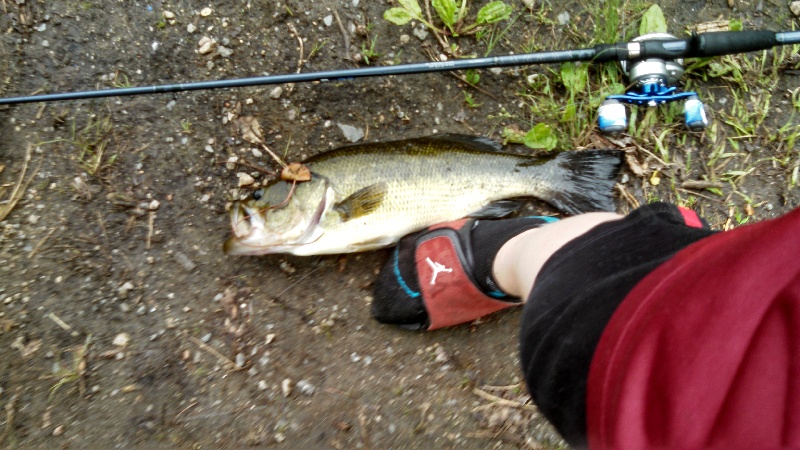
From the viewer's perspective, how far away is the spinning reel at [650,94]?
292 centimetres

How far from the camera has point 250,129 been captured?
3.01m

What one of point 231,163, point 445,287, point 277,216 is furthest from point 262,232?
point 445,287

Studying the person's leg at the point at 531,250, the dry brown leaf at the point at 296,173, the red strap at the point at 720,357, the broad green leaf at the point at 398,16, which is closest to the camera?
the red strap at the point at 720,357

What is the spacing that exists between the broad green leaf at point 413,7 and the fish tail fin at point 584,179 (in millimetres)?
1200

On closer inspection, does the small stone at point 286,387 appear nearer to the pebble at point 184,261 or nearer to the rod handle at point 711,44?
the pebble at point 184,261

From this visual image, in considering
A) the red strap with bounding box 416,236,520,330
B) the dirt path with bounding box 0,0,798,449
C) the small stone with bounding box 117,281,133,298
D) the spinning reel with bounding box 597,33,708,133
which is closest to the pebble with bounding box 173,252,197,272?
the dirt path with bounding box 0,0,798,449

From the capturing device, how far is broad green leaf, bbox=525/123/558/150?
308 cm

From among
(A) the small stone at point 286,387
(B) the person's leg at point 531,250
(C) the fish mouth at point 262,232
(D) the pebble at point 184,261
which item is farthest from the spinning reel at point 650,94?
(D) the pebble at point 184,261

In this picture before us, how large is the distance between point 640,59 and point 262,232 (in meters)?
2.34

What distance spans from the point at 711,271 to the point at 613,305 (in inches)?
11.0

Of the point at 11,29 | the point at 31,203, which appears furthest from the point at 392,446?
the point at 11,29

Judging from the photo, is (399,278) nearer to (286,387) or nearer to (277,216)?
(277,216)

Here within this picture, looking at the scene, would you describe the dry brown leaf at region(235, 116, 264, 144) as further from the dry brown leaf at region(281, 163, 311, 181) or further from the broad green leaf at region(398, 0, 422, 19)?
the broad green leaf at region(398, 0, 422, 19)

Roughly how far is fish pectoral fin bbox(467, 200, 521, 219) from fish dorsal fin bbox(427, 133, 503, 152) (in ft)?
1.06
